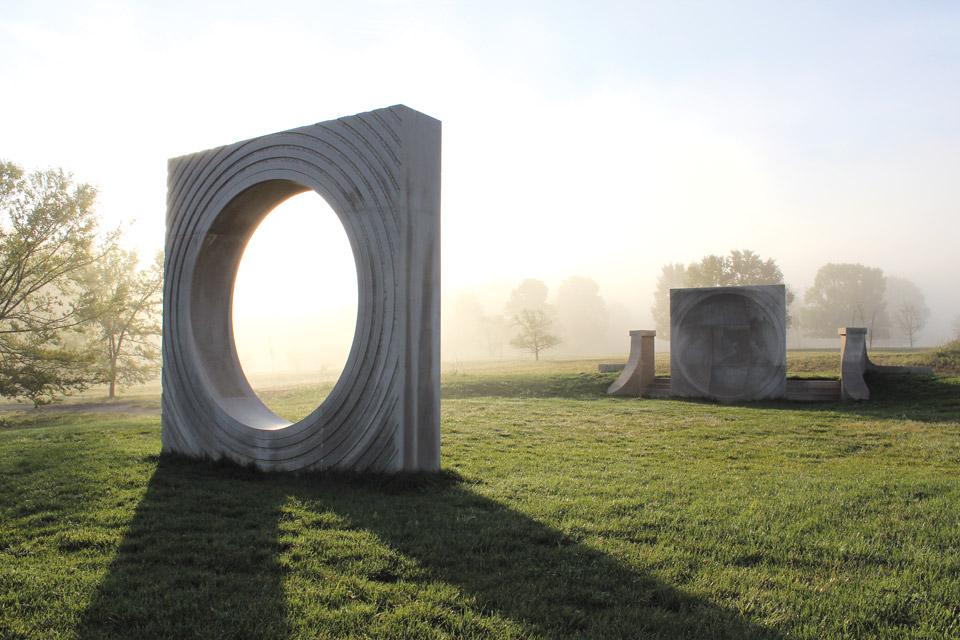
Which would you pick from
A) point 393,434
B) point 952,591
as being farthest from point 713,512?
point 393,434

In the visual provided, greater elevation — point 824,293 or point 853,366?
point 824,293

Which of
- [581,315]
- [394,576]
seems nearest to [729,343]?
[394,576]

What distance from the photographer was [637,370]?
15539 mm

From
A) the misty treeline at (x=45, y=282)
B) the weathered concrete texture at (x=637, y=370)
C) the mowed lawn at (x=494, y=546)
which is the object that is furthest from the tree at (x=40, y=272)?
the weathered concrete texture at (x=637, y=370)

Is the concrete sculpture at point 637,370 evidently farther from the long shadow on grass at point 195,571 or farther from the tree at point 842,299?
the tree at point 842,299

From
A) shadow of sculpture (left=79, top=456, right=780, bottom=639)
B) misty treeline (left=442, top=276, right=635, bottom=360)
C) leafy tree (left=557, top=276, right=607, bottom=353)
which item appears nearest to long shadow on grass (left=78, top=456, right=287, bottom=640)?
shadow of sculpture (left=79, top=456, right=780, bottom=639)

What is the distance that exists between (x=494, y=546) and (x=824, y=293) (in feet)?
223

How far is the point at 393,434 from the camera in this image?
18.8ft

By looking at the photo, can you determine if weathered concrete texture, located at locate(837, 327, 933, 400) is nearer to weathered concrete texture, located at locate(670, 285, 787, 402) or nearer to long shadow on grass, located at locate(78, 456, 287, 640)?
weathered concrete texture, located at locate(670, 285, 787, 402)

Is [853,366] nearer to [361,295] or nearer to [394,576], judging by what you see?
[361,295]

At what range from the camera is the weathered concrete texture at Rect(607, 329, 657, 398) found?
15.3 meters

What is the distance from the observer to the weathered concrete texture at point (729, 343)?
14078 mm

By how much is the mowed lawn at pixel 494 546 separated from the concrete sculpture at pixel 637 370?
7.53 meters

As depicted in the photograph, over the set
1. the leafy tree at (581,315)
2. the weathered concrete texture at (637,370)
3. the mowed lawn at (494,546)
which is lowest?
the mowed lawn at (494,546)
